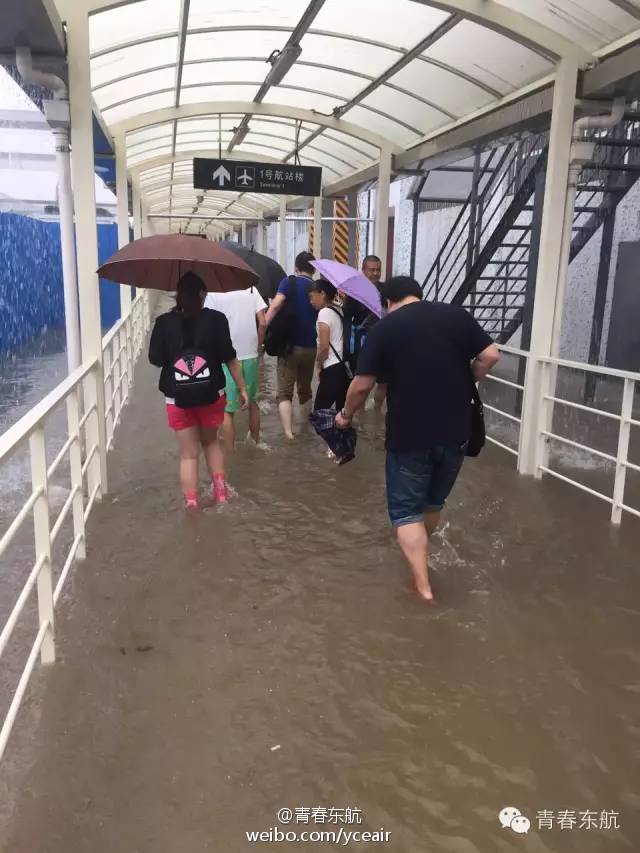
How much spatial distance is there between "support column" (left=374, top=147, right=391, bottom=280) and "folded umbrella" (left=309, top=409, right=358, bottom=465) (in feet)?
14.1

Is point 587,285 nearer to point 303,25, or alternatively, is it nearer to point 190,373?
point 303,25

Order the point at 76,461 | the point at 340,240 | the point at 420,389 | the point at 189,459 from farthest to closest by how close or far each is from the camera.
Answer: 1. the point at 340,240
2. the point at 189,459
3. the point at 76,461
4. the point at 420,389

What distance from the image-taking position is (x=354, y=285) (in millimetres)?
4758

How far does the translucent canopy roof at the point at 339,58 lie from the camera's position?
514 centimetres

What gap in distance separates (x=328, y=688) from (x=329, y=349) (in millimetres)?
3589

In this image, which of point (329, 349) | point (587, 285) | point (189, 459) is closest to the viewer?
point (189, 459)

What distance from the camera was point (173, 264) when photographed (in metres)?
4.94

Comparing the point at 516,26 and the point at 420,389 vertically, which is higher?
the point at 516,26

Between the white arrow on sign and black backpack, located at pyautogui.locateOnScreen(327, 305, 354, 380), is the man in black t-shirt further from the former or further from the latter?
the white arrow on sign

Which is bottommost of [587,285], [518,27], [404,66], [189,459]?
[189,459]

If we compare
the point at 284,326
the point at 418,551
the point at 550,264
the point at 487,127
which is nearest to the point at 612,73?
the point at 550,264

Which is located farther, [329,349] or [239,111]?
[239,111]

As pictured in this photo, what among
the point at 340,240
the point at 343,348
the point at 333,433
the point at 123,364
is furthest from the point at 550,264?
the point at 340,240

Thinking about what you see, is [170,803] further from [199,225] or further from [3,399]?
[199,225]
